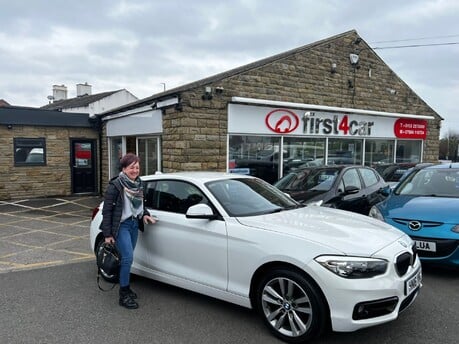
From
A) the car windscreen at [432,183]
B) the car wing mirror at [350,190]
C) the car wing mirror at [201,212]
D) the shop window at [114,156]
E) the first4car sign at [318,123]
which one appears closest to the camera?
the car wing mirror at [201,212]

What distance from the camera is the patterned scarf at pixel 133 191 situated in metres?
3.98

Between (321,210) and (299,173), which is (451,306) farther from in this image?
(299,173)

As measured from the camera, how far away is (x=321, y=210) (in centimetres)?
423

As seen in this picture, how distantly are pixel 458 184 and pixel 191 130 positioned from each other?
17.7ft

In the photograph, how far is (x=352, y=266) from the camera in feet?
9.84

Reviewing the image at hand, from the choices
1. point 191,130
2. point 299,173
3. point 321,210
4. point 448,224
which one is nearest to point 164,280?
point 321,210

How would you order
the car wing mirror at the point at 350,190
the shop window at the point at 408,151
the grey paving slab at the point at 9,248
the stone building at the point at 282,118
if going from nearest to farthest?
the grey paving slab at the point at 9,248
the car wing mirror at the point at 350,190
the stone building at the point at 282,118
the shop window at the point at 408,151

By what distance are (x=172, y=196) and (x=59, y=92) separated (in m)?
24.6

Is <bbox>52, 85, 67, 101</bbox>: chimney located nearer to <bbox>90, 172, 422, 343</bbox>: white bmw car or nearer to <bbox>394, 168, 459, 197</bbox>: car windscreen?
<bbox>90, 172, 422, 343</bbox>: white bmw car

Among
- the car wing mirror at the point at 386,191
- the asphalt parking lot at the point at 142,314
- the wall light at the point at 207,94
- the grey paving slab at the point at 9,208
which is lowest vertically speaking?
the grey paving slab at the point at 9,208

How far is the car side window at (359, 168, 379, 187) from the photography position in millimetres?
7926

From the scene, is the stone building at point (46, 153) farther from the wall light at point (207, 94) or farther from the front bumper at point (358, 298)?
the front bumper at point (358, 298)

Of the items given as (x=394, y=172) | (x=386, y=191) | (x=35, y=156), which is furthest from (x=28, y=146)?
(x=394, y=172)

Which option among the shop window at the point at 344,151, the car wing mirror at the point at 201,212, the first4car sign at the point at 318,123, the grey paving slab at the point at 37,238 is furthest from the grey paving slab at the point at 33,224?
the shop window at the point at 344,151
